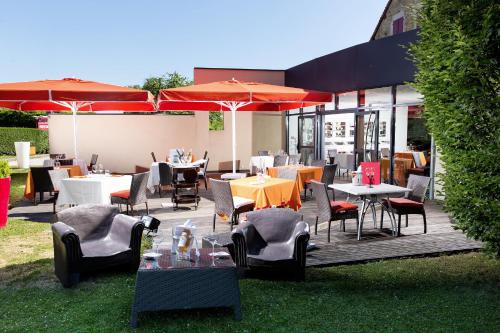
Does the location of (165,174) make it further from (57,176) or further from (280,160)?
(280,160)

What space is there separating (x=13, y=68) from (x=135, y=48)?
582 inches

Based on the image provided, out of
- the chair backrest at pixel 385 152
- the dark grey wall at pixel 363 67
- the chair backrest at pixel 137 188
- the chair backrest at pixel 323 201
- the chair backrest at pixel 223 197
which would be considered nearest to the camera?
the chair backrest at pixel 323 201

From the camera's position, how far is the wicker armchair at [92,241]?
4.85 meters

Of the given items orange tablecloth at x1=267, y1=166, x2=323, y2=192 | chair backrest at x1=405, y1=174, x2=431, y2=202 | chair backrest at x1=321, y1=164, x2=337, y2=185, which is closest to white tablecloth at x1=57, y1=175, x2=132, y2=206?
orange tablecloth at x1=267, y1=166, x2=323, y2=192

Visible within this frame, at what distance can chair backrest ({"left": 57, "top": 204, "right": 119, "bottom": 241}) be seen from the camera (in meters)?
5.38

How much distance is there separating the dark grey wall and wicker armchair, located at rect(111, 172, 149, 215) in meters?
5.99

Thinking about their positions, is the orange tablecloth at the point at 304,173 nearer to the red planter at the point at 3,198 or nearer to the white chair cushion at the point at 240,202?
the white chair cushion at the point at 240,202

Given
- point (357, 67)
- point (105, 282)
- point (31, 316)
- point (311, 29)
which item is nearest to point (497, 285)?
point (105, 282)

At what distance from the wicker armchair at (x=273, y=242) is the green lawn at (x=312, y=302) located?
7.4 inches

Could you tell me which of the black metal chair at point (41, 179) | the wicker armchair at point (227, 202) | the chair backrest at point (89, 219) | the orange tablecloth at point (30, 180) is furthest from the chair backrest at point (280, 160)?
the chair backrest at point (89, 219)

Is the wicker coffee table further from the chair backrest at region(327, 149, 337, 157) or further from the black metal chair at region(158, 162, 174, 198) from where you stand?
the chair backrest at region(327, 149, 337, 157)

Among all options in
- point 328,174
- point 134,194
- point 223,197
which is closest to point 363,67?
point 328,174

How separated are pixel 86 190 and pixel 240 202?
2.75 meters

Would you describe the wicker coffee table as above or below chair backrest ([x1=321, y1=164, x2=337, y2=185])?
below
